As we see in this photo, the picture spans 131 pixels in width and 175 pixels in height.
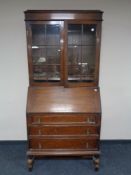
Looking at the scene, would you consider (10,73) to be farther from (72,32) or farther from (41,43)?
(72,32)

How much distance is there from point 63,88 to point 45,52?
482 mm

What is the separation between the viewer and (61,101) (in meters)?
2.59

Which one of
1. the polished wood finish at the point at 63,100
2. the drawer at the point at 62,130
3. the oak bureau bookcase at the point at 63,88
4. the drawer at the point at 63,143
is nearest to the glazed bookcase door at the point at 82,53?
the oak bureau bookcase at the point at 63,88

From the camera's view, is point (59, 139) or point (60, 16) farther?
point (59, 139)

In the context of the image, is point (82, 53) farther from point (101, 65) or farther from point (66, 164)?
point (66, 164)

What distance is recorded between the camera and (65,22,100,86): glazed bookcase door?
2.54 meters

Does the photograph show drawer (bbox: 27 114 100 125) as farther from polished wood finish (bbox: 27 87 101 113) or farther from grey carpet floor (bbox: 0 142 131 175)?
grey carpet floor (bbox: 0 142 131 175)

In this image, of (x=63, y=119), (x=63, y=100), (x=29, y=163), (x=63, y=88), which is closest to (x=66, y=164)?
(x=29, y=163)

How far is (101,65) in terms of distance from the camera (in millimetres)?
2969

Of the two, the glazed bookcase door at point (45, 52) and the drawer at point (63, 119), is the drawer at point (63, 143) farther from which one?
the glazed bookcase door at point (45, 52)

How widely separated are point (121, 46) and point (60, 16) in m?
0.96

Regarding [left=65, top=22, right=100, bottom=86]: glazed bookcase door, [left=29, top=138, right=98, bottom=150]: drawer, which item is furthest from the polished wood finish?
[left=29, top=138, right=98, bottom=150]: drawer

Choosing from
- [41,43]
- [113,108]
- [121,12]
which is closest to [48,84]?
[41,43]

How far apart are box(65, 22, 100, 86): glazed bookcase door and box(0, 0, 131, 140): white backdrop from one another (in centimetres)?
35
